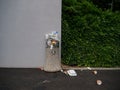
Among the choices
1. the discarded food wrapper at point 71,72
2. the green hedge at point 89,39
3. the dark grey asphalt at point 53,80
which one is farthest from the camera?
the green hedge at point 89,39

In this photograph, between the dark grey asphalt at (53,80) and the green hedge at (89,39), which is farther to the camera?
the green hedge at (89,39)

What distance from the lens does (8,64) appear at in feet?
29.2

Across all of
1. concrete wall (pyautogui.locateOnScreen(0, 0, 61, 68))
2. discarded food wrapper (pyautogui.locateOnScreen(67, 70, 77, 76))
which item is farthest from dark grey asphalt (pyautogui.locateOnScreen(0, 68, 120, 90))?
concrete wall (pyautogui.locateOnScreen(0, 0, 61, 68))

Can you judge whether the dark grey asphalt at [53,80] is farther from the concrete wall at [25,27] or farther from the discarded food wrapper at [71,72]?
the concrete wall at [25,27]

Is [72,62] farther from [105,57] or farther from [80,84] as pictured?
[80,84]

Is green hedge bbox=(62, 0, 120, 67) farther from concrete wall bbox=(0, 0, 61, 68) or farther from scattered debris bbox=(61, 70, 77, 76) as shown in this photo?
concrete wall bbox=(0, 0, 61, 68)

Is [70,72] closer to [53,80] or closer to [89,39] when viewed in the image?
[53,80]

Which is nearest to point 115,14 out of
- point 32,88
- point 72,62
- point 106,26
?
point 106,26

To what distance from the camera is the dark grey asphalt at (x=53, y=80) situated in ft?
24.3

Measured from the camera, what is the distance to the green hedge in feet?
30.7

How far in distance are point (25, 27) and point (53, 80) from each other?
5.98 ft

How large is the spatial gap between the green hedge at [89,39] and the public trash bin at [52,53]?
67 centimetres

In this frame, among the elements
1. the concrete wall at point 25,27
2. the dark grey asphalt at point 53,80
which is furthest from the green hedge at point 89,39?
the concrete wall at point 25,27

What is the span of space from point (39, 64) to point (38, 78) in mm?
972
